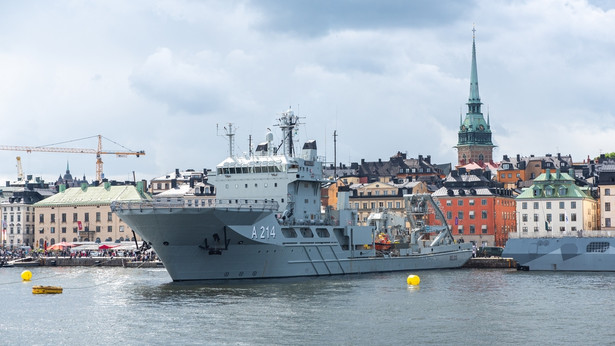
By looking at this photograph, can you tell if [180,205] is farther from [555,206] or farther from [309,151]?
[555,206]

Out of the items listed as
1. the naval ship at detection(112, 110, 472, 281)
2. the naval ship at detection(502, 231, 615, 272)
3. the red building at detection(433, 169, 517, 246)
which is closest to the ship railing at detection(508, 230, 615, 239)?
the naval ship at detection(502, 231, 615, 272)

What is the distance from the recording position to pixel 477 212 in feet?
435

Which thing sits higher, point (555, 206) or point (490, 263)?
point (555, 206)

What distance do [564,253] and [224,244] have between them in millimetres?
34831

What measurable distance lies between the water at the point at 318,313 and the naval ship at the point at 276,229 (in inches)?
82.3

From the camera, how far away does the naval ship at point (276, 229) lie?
2594 inches

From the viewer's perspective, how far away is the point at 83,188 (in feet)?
492

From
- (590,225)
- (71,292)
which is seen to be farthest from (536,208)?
(71,292)

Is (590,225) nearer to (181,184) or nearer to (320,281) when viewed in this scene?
(320,281)

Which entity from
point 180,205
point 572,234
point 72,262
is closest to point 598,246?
point 572,234

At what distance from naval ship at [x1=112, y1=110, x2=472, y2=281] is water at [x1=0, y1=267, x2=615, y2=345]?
209 cm

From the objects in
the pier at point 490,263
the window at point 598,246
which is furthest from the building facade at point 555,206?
the window at point 598,246

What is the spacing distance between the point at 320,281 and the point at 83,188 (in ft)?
278

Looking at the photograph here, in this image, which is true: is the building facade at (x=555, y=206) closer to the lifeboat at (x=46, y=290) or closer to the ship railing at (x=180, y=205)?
the ship railing at (x=180, y=205)
